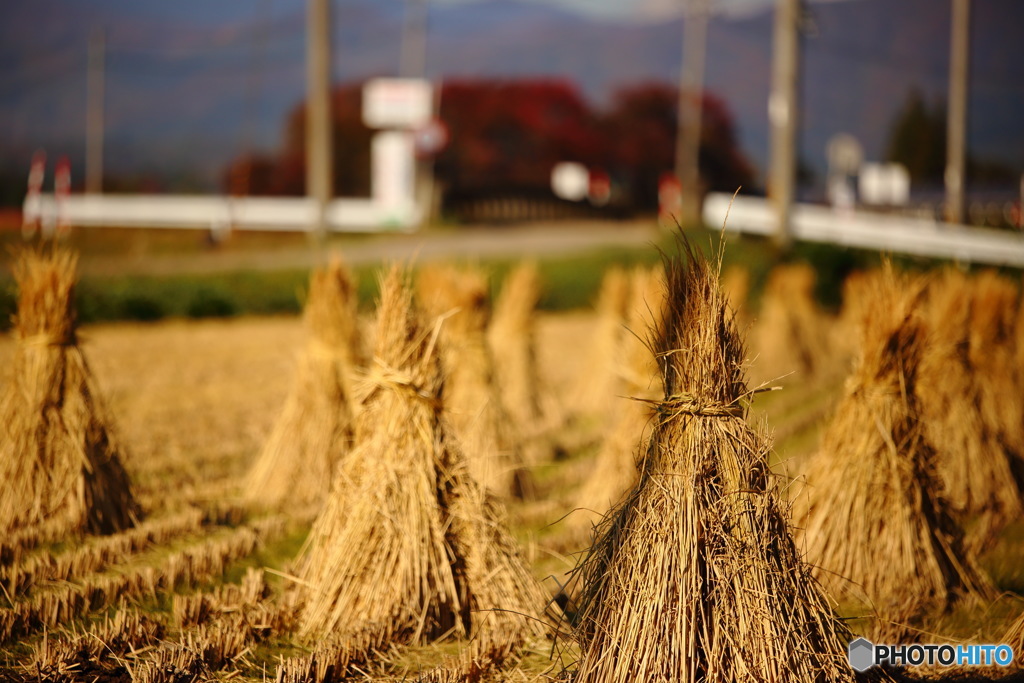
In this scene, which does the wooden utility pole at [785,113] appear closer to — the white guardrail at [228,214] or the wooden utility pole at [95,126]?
the white guardrail at [228,214]

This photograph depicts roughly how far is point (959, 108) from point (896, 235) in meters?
2.93

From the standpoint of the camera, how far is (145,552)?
532cm

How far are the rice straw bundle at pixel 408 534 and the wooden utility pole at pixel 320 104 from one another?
13.1m

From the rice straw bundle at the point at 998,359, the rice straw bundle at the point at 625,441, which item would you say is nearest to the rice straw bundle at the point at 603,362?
the rice straw bundle at the point at 998,359

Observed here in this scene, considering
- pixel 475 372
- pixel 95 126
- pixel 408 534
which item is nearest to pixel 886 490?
pixel 408 534

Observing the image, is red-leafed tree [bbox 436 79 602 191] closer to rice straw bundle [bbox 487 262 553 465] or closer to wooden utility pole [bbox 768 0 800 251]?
wooden utility pole [bbox 768 0 800 251]

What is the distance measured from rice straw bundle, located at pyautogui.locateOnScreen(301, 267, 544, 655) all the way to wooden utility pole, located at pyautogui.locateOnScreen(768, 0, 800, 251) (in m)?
15.5

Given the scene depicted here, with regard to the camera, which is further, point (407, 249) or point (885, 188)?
point (885, 188)

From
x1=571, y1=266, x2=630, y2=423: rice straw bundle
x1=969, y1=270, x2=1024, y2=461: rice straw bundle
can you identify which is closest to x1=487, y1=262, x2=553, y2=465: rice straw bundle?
x1=571, y1=266, x2=630, y2=423: rice straw bundle

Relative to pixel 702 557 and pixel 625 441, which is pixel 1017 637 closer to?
pixel 702 557

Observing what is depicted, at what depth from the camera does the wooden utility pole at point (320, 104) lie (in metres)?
16.9

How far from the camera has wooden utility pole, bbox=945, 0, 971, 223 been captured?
2136 centimetres

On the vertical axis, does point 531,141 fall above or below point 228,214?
above

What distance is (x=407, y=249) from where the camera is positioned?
2214 centimetres
